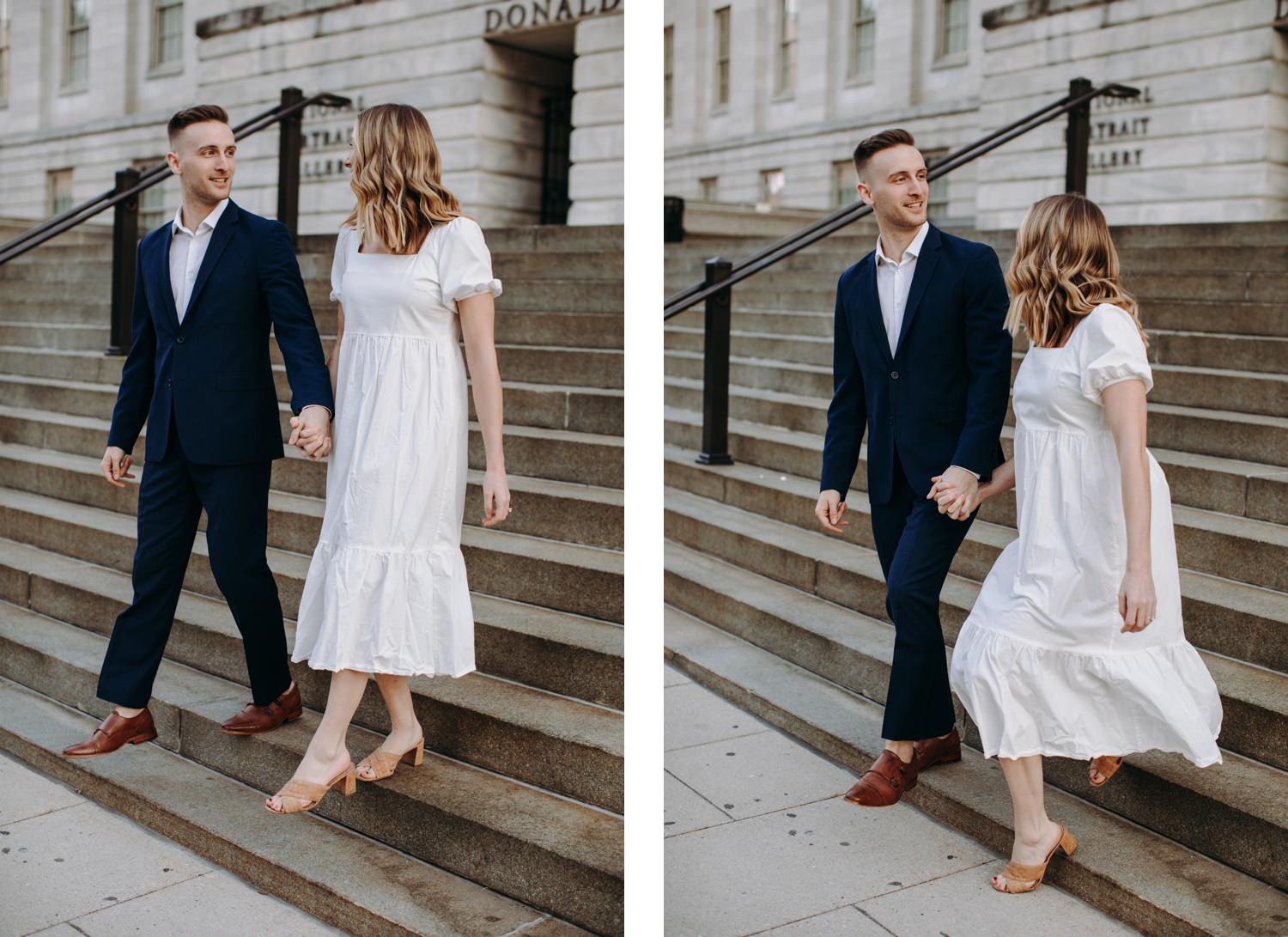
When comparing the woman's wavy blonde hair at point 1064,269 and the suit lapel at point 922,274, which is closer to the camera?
the woman's wavy blonde hair at point 1064,269

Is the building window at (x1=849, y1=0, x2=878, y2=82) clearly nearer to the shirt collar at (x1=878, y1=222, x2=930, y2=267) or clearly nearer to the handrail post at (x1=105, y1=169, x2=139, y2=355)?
the handrail post at (x1=105, y1=169, x2=139, y2=355)

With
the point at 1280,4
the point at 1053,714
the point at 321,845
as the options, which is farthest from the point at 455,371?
the point at 1280,4

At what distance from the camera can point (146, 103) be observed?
241 inches

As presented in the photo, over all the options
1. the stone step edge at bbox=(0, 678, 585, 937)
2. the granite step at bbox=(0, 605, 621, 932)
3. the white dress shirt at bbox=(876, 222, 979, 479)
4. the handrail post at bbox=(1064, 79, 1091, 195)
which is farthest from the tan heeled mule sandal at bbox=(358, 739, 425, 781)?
the handrail post at bbox=(1064, 79, 1091, 195)

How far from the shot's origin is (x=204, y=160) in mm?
2582

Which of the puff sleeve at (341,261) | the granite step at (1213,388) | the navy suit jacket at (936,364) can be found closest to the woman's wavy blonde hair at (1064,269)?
the navy suit jacket at (936,364)

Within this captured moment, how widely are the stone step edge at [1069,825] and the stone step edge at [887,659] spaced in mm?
132

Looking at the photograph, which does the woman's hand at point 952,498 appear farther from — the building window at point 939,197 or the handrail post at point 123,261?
the building window at point 939,197

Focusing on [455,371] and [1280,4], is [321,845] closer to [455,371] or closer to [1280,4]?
[455,371]

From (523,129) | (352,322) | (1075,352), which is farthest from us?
(523,129)

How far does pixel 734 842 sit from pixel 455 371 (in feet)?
4.44

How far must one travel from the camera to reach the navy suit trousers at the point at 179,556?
2.84 meters

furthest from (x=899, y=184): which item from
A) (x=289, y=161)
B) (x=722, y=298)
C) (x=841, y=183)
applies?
(x=841, y=183)

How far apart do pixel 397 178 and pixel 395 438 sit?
0.58 metres
